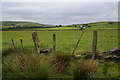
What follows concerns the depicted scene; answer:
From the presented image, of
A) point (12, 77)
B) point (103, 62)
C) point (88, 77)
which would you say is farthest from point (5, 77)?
point (103, 62)

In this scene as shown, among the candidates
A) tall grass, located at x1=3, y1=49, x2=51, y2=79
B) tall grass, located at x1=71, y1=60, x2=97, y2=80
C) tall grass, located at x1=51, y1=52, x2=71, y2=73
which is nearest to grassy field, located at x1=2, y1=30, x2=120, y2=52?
tall grass, located at x1=3, y1=49, x2=51, y2=79

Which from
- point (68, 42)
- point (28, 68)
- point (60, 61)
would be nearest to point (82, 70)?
point (60, 61)

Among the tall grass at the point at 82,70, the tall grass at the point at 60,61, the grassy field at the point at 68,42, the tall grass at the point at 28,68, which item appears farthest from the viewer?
the grassy field at the point at 68,42

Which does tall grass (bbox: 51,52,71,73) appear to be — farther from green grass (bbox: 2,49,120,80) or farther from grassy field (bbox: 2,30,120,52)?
grassy field (bbox: 2,30,120,52)

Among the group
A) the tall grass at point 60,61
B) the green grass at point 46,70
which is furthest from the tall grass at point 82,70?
A: the tall grass at point 60,61

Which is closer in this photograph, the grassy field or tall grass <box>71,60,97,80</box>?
tall grass <box>71,60,97,80</box>

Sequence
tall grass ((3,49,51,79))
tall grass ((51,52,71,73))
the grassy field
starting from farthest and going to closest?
the grassy field < tall grass ((51,52,71,73)) < tall grass ((3,49,51,79))

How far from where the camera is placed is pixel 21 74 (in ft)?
21.0

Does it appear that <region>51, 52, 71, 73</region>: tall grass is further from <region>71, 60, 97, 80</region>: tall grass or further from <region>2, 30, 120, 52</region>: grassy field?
<region>2, 30, 120, 52</region>: grassy field

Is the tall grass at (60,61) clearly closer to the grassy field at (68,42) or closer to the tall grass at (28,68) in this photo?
the tall grass at (28,68)

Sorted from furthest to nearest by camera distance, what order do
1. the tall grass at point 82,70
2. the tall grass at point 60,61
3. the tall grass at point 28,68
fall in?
1. the tall grass at point 60,61
2. the tall grass at point 82,70
3. the tall grass at point 28,68

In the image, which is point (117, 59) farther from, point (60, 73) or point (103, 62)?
point (60, 73)

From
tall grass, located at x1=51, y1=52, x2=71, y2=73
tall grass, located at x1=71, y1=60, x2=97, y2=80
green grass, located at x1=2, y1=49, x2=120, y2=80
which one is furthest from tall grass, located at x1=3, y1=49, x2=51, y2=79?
tall grass, located at x1=71, y1=60, x2=97, y2=80

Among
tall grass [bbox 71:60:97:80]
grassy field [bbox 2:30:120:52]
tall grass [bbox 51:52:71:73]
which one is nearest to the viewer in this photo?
tall grass [bbox 71:60:97:80]
